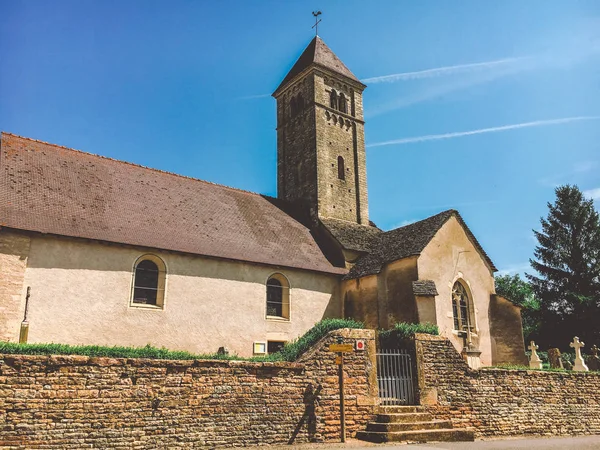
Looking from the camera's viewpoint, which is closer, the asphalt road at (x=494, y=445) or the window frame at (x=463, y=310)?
the asphalt road at (x=494, y=445)

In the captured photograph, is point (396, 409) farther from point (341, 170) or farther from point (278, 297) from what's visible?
point (341, 170)

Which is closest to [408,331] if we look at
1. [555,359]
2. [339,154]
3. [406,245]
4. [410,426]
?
[410,426]

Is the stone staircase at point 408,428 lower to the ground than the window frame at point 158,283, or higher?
lower

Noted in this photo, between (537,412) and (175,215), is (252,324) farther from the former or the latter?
(537,412)

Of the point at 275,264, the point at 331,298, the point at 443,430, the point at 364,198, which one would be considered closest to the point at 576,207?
the point at 364,198

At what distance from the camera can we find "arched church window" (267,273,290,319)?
1991 centimetres

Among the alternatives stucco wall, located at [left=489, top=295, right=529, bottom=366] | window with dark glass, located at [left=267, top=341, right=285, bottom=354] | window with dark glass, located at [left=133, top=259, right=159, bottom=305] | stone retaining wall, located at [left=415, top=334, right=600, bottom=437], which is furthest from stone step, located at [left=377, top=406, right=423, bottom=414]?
stucco wall, located at [left=489, top=295, right=529, bottom=366]

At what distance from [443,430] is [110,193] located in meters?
14.6

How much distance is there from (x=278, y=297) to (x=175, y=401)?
10.1m

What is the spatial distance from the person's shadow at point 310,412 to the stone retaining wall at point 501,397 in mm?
3159

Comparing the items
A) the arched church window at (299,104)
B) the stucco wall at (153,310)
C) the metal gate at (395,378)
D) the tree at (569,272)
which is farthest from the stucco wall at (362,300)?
the tree at (569,272)

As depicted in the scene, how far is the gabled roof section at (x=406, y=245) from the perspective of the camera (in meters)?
20.3

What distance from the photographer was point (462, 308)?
20.9 metres

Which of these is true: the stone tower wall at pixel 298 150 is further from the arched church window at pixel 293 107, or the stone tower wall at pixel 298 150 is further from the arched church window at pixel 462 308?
the arched church window at pixel 462 308
